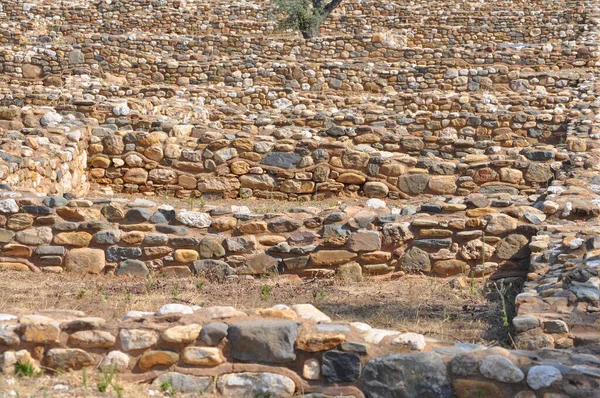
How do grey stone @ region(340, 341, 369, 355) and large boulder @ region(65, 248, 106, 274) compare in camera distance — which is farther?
A: large boulder @ region(65, 248, 106, 274)

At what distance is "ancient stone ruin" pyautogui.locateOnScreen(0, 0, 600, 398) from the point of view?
4078 millimetres

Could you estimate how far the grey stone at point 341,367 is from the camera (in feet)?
13.1

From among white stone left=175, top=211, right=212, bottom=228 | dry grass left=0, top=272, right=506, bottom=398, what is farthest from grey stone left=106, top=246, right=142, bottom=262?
white stone left=175, top=211, right=212, bottom=228

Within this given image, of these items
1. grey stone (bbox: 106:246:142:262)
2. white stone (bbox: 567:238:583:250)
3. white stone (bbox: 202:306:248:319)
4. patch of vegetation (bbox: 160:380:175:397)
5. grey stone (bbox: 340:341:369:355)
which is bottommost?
grey stone (bbox: 106:246:142:262)

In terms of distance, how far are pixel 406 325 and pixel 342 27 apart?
58.6 ft

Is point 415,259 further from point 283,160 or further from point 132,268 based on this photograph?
point 283,160

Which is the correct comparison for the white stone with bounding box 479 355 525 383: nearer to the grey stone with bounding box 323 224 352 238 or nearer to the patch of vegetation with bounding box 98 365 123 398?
the patch of vegetation with bounding box 98 365 123 398

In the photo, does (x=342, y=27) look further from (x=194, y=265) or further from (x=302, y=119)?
(x=194, y=265)

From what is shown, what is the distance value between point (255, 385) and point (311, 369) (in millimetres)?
285

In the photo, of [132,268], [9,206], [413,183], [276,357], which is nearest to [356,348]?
[276,357]

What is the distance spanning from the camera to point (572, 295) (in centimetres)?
508

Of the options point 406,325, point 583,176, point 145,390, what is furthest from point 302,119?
point 145,390

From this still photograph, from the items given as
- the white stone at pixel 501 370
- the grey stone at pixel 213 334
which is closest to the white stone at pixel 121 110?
the grey stone at pixel 213 334

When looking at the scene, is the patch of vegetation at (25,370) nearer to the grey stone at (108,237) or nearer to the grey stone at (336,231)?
the grey stone at (108,237)
